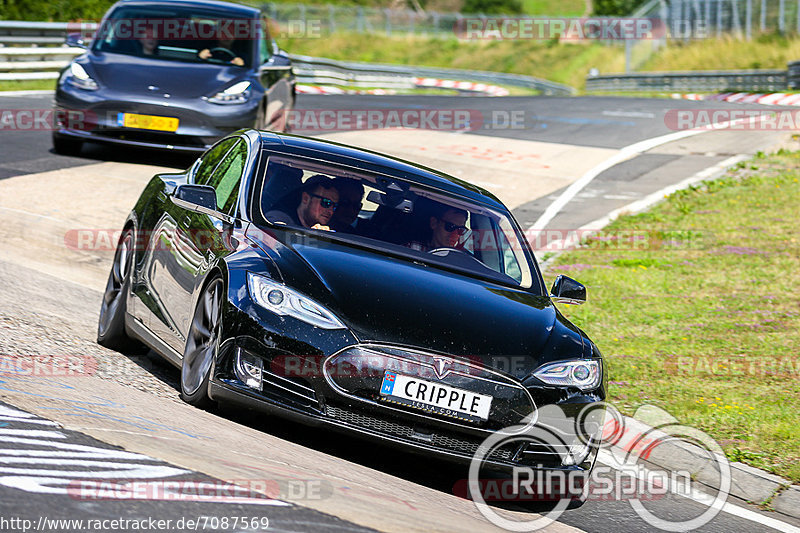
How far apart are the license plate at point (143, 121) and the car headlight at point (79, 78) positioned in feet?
1.55

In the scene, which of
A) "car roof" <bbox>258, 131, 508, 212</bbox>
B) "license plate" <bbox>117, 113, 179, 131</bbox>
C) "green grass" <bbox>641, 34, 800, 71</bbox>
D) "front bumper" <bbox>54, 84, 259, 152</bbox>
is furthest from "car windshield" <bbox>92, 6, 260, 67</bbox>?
"green grass" <bbox>641, 34, 800, 71</bbox>

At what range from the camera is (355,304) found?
5.49 m

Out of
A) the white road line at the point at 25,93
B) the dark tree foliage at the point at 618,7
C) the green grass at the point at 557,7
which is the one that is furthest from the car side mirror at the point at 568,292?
the green grass at the point at 557,7

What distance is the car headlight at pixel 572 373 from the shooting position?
5.64 meters

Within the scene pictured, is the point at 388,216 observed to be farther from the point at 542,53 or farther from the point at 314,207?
the point at 542,53

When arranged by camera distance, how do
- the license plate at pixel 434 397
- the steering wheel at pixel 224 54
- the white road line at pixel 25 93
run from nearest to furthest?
1. the license plate at pixel 434 397
2. the steering wheel at pixel 224 54
3. the white road line at pixel 25 93

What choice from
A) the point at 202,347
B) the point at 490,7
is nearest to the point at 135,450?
the point at 202,347

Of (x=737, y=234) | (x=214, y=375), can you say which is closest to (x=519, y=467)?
(x=214, y=375)

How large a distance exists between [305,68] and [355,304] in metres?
29.5

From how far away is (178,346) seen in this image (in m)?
6.17

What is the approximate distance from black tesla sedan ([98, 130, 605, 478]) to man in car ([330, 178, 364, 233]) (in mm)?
11

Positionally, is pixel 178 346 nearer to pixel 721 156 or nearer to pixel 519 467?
pixel 519 467

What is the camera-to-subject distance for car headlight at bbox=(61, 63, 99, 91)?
1309 centimetres

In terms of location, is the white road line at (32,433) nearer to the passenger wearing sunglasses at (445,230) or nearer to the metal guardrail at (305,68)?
the passenger wearing sunglasses at (445,230)
